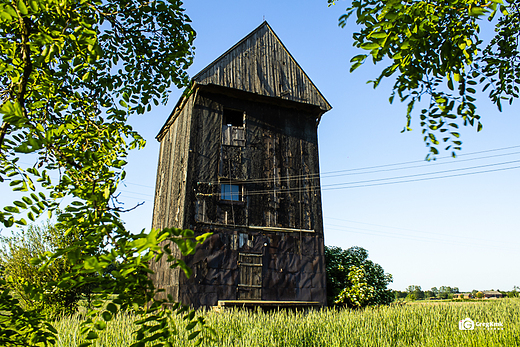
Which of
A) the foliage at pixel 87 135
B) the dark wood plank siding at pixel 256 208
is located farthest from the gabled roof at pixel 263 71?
the foliage at pixel 87 135

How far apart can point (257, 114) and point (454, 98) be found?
12.8m

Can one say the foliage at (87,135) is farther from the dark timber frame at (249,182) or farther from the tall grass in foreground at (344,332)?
the dark timber frame at (249,182)

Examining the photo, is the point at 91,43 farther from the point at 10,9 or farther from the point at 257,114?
the point at 257,114

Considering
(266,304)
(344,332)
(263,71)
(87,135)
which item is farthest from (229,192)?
(87,135)

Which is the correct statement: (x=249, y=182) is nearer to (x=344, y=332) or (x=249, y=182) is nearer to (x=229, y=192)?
(x=229, y=192)

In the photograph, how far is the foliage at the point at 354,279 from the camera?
53.5 ft

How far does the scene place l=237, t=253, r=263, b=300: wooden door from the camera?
→ 13.5m

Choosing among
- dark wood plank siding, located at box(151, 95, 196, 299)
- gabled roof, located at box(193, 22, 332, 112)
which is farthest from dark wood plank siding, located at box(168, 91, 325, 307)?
gabled roof, located at box(193, 22, 332, 112)

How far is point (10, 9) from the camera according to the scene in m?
2.00

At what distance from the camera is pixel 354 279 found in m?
16.6

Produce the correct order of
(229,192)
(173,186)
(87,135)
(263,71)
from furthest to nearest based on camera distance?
(263,71), (173,186), (229,192), (87,135)

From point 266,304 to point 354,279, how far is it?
17.6ft

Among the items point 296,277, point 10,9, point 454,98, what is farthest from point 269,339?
point 296,277

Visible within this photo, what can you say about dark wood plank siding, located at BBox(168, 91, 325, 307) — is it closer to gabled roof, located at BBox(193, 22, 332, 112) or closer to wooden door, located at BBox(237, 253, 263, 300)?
wooden door, located at BBox(237, 253, 263, 300)
